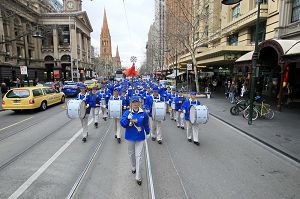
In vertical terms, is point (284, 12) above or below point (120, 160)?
above

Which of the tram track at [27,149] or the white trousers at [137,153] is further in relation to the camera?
the tram track at [27,149]

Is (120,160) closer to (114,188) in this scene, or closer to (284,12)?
(114,188)

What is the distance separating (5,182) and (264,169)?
620 cm

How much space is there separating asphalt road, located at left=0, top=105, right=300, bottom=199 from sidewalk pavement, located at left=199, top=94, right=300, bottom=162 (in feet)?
1.65

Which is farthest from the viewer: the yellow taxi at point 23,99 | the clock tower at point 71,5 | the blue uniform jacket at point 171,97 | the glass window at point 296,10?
the clock tower at point 71,5

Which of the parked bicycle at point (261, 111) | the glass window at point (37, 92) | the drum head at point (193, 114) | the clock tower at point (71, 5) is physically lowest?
the parked bicycle at point (261, 111)

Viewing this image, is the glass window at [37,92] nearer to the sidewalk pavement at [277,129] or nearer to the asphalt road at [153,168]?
the asphalt road at [153,168]

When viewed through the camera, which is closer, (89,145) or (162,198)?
(162,198)

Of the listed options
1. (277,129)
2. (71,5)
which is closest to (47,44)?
(71,5)

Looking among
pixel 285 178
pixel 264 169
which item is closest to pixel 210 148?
pixel 264 169

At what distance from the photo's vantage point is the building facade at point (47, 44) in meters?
37.5

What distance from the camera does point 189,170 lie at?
17.1ft

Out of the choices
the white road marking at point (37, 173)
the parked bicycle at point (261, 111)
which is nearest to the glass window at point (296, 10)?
the parked bicycle at point (261, 111)

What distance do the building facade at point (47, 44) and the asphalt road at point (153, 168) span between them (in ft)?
110
